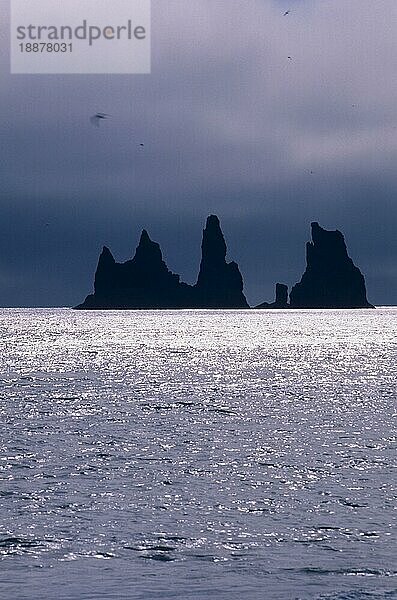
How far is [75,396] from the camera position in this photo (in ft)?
258

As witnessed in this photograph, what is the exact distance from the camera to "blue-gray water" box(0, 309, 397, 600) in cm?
2438

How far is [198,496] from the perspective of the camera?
35.2 meters

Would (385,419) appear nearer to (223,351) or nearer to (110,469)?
(110,469)

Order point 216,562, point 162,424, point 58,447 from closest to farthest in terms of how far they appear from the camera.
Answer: point 216,562
point 58,447
point 162,424

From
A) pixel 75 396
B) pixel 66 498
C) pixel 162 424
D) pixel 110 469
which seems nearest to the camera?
pixel 66 498

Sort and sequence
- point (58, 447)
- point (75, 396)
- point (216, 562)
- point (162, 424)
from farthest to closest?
1. point (75, 396)
2. point (162, 424)
3. point (58, 447)
4. point (216, 562)

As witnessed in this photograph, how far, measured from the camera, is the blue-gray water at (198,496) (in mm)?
24375

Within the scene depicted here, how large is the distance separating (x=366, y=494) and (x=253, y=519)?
590cm

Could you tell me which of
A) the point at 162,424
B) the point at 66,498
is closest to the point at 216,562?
the point at 66,498

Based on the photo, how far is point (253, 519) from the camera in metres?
31.4

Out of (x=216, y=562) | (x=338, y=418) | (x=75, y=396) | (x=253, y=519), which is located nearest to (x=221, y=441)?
(x=338, y=418)

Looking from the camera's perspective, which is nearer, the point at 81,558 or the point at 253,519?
the point at 81,558

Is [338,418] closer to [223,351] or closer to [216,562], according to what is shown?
[216,562]

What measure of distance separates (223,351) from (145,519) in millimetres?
124700
